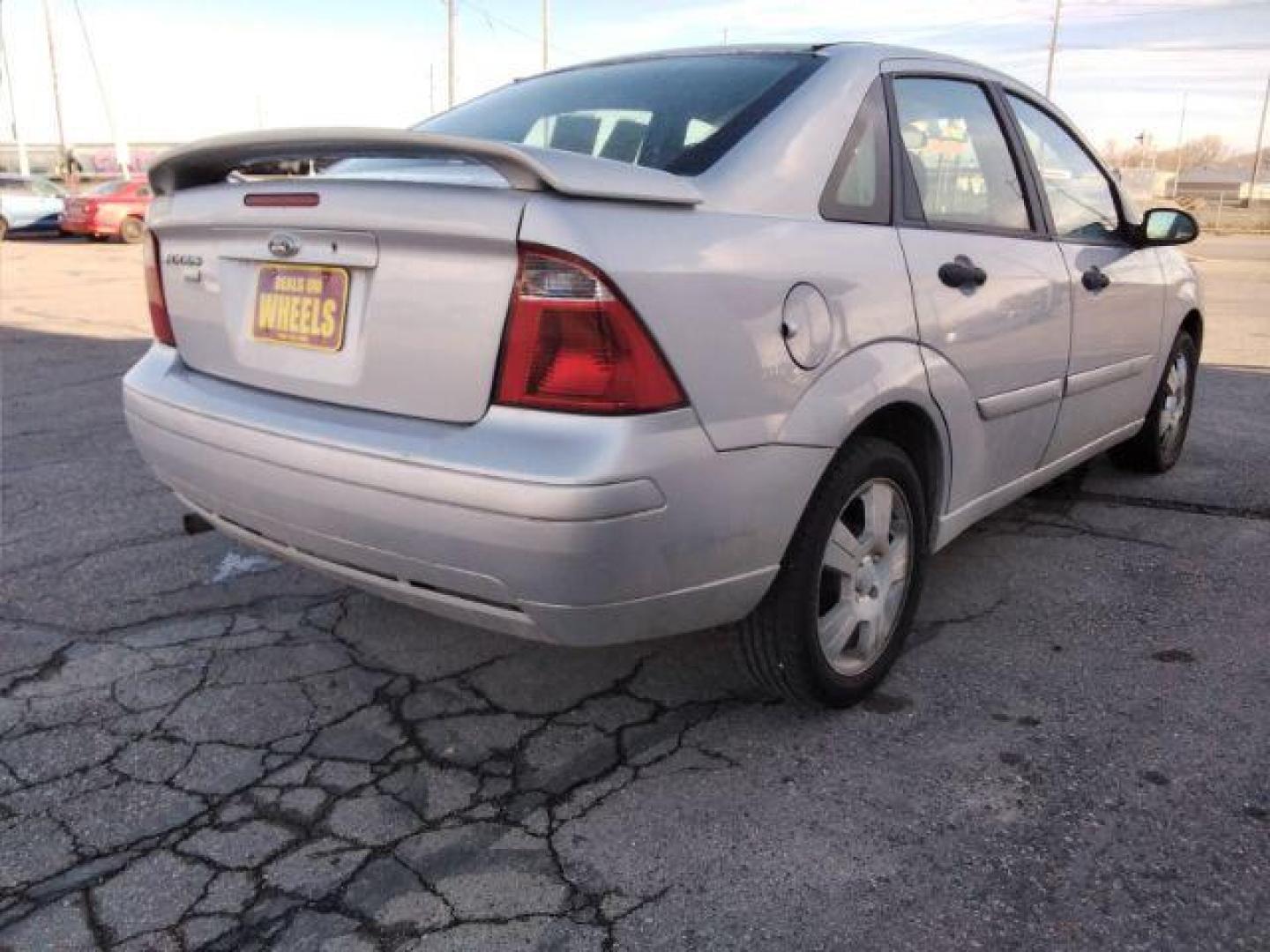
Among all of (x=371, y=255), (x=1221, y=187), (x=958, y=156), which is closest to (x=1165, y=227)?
(x=958, y=156)

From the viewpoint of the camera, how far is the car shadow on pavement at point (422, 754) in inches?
81.5

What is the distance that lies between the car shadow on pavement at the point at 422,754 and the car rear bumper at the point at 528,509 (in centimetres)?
44

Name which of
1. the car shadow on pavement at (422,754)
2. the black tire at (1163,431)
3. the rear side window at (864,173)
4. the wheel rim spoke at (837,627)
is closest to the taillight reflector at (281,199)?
the rear side window at (864,173)

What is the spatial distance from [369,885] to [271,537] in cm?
87

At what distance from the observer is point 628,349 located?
202 centimetres

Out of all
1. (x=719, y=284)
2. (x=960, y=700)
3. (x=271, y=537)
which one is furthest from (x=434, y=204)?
(x=960, y=700)

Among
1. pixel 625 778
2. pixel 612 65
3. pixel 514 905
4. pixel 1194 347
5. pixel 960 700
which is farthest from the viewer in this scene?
pixel 1194 347

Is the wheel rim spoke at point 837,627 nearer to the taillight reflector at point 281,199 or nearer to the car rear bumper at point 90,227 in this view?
the taillight reflector at point 281,199

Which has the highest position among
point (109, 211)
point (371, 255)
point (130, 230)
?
point (371, 255)

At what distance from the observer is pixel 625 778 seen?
8.21 feet

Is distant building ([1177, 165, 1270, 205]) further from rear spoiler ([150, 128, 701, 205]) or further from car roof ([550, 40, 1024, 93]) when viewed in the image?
rear spoiler ([150, 128, 701, 205])

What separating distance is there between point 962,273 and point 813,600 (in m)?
1.02

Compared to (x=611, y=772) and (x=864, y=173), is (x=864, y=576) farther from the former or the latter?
(x=864, y=173)

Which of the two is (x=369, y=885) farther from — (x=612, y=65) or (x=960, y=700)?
(x=612, y=65)
